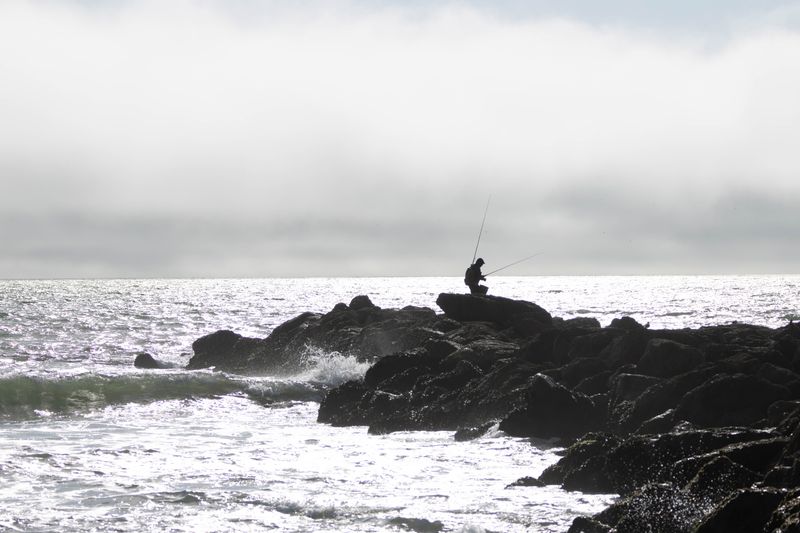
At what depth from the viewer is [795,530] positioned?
5.86 metres

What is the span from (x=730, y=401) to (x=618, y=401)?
2165 mm

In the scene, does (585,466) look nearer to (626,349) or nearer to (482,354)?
(626,349)

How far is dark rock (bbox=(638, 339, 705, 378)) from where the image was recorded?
15.5 meters

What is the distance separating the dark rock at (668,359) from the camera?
15500 mm

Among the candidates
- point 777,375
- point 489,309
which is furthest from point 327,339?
point 777,375

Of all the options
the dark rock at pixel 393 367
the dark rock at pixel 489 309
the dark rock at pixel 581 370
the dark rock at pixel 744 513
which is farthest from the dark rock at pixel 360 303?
the dark rock at pixel 744 513

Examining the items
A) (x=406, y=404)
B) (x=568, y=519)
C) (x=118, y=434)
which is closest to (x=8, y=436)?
(x=118, y=434)

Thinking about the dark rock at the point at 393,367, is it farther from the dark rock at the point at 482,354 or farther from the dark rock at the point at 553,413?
the dark rock at the point at 553,413

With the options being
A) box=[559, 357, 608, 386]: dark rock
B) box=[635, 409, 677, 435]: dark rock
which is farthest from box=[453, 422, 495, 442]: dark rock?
box=[635, 409, 677, 435]: dark rock

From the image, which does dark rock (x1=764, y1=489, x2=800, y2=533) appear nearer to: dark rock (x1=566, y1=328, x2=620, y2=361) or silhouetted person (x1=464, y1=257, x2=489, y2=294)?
dark rock (x1=566, y1=328, x2=620, y2=361)

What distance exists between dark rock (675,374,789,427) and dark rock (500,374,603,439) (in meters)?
2.14

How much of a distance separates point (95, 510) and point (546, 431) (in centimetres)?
718

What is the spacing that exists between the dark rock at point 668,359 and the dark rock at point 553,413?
72.0 inches

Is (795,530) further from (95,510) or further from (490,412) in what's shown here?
(490,412)
